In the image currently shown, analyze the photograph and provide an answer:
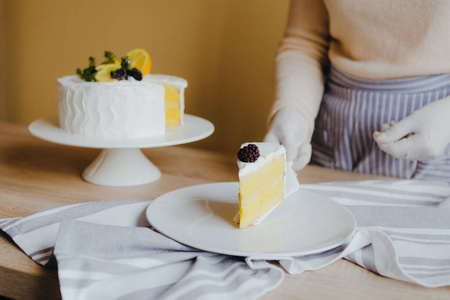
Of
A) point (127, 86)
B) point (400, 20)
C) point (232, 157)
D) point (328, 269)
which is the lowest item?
point (232, 157)

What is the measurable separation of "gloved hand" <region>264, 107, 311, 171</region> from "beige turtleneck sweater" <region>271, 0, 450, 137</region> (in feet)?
0.10

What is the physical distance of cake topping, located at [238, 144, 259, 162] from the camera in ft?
2.87

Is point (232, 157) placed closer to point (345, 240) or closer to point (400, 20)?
point (400, 20)

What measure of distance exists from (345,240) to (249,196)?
0.60 ft

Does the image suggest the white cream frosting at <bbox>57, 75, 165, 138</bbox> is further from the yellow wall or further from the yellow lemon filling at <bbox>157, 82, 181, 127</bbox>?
the yellow wall

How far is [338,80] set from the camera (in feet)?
4.71

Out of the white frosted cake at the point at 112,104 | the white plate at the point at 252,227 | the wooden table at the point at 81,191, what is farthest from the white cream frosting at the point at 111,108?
the white plate at the point at 252,227

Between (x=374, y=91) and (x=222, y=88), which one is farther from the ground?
(x=374, y=91)

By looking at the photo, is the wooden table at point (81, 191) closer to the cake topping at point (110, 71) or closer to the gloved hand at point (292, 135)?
the gloved hand at point (292, 135)

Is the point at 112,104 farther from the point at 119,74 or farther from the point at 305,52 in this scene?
the point at 305,52

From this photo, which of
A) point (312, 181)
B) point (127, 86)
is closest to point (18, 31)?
point (127, 86)

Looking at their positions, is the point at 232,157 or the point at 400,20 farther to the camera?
the point at 232,157

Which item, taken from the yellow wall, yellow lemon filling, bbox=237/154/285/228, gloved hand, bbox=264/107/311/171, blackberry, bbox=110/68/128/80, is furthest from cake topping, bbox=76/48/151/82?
the yellow wall

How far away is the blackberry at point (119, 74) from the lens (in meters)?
1.24
